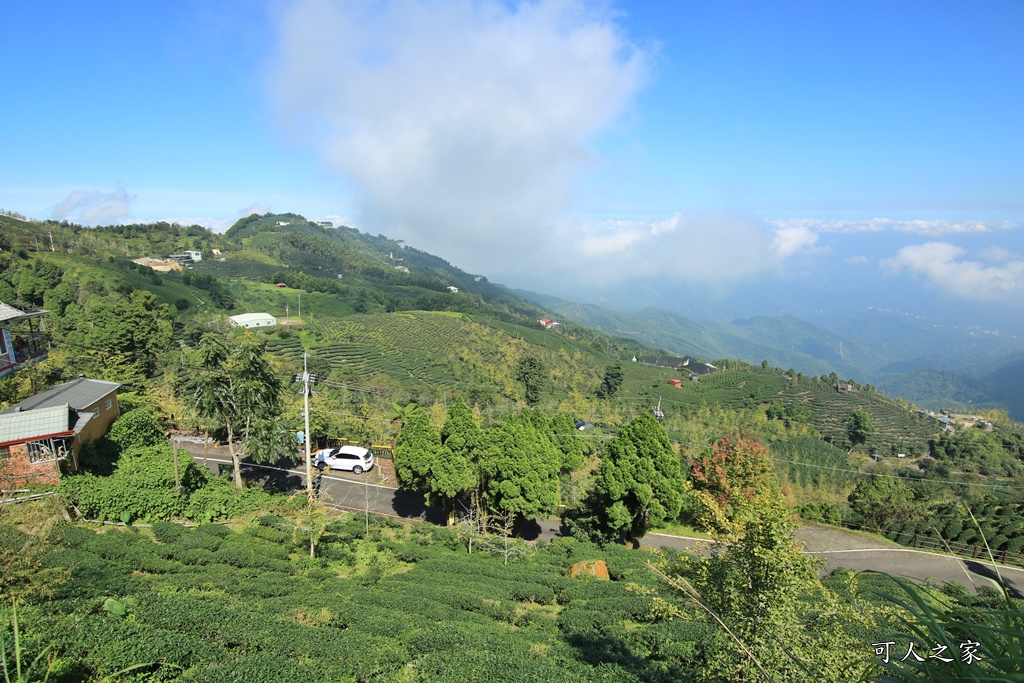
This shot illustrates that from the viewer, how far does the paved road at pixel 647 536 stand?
20531 millimetres

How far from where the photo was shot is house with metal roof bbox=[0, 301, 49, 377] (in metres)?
17.1

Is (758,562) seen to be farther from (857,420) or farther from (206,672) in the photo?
(857,420)

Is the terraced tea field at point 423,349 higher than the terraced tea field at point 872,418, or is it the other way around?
the terraced tea field at point 423,349

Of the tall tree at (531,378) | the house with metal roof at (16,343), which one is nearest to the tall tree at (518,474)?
the house with metal roof at (16,343)

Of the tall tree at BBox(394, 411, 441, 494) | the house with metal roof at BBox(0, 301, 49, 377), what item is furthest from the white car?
the house with metal roof at BBox(0, 301, 49, 377)

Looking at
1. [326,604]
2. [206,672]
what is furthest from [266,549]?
[206,672]

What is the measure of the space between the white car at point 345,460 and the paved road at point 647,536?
0.54m

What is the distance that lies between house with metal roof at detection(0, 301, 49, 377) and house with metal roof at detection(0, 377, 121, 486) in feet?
4.92

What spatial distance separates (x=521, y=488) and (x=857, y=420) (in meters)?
46.3

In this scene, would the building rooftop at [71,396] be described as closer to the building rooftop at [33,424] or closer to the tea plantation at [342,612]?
the building rooftop at [33,424]

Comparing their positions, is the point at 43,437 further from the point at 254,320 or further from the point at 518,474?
the point at 254,320

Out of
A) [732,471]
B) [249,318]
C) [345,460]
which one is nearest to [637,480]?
[732,471]

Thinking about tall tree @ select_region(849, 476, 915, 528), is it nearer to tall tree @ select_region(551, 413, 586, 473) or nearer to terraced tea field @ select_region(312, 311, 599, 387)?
A: tall tree @ select_region(551, 413, 586, 473)

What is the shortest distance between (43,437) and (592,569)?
58.6 ft
